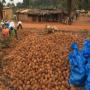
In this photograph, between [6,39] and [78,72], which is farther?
[6,39]

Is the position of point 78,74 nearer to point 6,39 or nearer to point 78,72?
point 78,72

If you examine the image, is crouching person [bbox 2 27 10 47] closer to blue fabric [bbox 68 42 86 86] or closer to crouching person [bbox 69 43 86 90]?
blue fabric [bbox 68 42 86 86]

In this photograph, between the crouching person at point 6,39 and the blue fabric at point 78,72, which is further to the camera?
the crouching person at point 6,39

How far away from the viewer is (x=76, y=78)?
7.08 meters

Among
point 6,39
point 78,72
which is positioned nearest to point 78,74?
point 78,72

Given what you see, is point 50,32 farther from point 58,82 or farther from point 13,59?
point 58,82

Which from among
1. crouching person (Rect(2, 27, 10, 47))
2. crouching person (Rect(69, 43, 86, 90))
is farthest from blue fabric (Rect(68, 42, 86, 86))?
crouching person (Rect(2, 27, 10, 47))

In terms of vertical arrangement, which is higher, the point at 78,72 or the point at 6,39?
the point at 78,72

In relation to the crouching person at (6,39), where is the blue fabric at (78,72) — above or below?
above

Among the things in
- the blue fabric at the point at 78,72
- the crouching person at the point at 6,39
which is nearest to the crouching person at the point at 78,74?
the blue fabric at the point at 78,72

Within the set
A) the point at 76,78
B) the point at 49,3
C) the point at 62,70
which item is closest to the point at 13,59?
the point at 62,70

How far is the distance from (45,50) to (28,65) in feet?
4.87

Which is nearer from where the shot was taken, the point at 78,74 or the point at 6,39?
the point at 78,74

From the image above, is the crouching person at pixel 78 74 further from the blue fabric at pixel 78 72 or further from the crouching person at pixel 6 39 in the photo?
the crouching person at pixel 6 39
